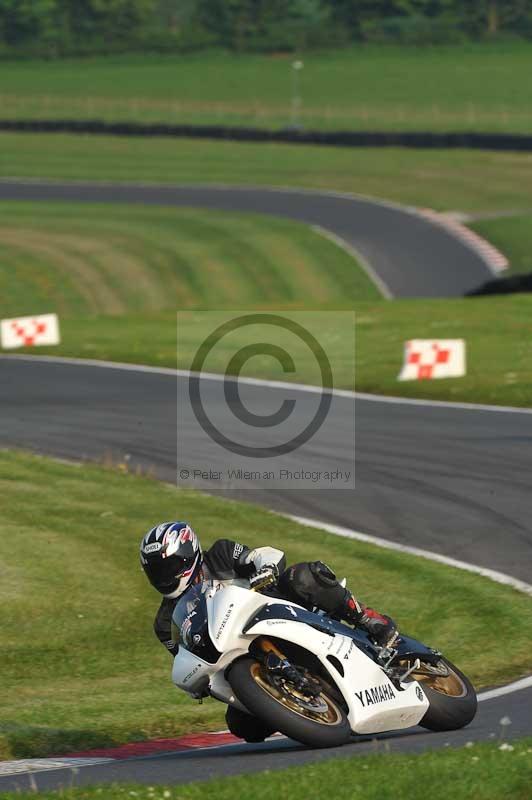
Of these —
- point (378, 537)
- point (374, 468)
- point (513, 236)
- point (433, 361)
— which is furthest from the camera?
Result: point (513, 236)

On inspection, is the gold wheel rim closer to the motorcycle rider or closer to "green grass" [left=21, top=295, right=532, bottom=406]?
the motorcycle rider

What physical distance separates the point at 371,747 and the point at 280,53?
12093 cm

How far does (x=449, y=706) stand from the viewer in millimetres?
9438

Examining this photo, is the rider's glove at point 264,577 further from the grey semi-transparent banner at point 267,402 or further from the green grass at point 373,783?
the grey semi-transparent banner at point 267,402

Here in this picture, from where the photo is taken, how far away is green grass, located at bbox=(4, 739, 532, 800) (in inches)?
298

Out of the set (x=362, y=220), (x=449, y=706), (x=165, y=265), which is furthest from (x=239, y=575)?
(x=362, y=220)

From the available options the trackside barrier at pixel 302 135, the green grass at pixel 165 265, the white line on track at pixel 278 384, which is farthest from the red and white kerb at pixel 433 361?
the trackside barrier at pixel 302 135

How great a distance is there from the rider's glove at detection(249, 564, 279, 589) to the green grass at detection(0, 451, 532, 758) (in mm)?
2301

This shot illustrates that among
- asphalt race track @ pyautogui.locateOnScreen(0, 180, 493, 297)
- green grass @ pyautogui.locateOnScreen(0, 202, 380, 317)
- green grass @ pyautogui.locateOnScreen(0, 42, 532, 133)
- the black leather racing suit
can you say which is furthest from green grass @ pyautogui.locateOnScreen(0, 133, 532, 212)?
the black leather racing suit

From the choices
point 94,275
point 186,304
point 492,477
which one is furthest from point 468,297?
point 492,477

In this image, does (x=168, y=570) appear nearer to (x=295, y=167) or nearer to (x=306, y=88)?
(x=295, y=167)

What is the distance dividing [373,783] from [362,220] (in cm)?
4957

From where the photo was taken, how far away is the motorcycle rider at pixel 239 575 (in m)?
9.04

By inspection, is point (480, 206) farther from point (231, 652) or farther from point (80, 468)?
point (231, 652)
